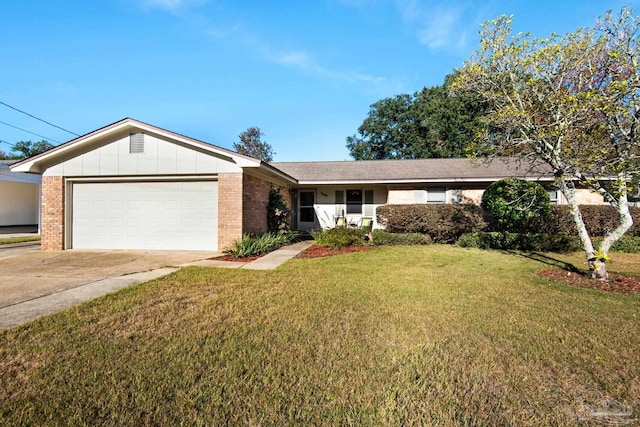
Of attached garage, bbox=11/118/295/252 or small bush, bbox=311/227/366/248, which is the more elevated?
attached garage, bbox=11/118/295/252

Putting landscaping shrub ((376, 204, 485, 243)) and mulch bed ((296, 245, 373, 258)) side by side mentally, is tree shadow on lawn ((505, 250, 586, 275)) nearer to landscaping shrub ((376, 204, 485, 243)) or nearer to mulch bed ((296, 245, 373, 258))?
landscaping shrub ((376, 204, 485, 243))

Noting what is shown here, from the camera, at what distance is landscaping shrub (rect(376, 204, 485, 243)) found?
458 inches

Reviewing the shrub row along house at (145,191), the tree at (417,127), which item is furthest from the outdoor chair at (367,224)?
the tree at (417,127)

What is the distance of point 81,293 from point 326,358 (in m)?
4.54

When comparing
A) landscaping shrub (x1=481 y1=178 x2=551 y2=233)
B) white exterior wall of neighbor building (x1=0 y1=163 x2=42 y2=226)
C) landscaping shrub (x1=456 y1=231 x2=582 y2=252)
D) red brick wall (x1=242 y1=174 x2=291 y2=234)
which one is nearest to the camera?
red brick wall (x1=242 y1=174 x2=291 y2=234)

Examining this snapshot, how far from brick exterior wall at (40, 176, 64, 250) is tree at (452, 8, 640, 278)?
12909mm

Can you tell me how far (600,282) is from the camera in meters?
5.91

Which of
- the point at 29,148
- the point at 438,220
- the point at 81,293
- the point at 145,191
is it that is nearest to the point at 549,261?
the point at 438,220

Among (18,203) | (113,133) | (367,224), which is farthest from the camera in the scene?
(18,203)

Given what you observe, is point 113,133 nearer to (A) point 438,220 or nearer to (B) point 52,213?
(B) point 52,213

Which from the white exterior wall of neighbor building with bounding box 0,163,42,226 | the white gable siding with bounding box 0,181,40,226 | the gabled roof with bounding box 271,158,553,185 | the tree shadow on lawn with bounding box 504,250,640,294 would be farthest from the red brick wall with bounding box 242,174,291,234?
the white gable siding with bounding box 0,181,40,226

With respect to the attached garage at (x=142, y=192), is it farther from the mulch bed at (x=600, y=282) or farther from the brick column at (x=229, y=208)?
the mulch bed at (x=600, y=282)

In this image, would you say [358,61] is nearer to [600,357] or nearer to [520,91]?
[520,91]

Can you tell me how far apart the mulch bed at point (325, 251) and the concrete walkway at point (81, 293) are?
1.30 metres
